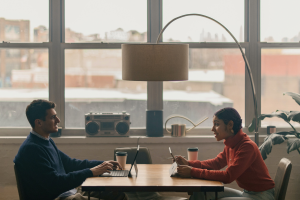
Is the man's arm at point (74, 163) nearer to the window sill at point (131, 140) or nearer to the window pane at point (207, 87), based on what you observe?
the window sill at point (131, 140)

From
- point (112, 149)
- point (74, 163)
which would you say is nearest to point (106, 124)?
point (112, 149)

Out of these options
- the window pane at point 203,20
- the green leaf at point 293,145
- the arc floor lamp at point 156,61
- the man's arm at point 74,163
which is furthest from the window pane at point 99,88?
the arc floor lamp at point 156,61

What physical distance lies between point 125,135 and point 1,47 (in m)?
1.65

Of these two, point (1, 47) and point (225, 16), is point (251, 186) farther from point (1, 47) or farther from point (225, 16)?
point (1, 47)

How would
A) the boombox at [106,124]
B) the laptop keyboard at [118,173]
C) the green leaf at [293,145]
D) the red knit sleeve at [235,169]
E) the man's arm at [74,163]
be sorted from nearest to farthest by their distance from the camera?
the red knit sleeve at [235,169] → the laptop keyboard at [118,173] → the man's arm at [74,163] → the green leaf at [293,145] → the boombox at [106,124]

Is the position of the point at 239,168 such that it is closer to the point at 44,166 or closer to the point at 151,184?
the point at 151,184

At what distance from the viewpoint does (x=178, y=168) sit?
2.52 metres

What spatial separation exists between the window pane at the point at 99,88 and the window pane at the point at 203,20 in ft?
2.13

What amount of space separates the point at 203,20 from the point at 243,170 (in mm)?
1984

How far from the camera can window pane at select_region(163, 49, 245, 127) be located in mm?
3941

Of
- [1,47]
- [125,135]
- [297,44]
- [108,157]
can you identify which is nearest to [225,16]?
[297,44]

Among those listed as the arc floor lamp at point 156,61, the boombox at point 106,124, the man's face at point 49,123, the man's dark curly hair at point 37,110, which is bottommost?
the boombox at point 106,124

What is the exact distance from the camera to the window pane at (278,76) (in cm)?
396

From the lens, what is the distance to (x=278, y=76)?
3.96 m
